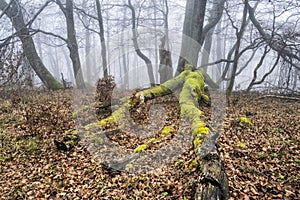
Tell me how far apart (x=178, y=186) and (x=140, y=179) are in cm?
73

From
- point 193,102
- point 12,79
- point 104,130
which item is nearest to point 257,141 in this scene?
point 193,102

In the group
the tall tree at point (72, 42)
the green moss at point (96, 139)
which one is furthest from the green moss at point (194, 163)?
the tall tree at point (72, 42)

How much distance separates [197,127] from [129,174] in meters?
1.76

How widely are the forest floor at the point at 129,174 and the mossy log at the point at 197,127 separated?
0.30 m

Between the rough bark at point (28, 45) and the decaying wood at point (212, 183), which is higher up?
the rough bark at point (28, 45)

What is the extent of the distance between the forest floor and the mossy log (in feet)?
0.98

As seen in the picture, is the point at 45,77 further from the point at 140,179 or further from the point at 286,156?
the point at 286,156

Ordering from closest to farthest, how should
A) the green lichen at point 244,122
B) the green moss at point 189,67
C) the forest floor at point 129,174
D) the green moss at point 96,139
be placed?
the forest floor at point 129,174, the green moss at point 96,139, the green lichen at point 244,122, the green moss at point 189,67

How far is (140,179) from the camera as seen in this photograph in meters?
4.46

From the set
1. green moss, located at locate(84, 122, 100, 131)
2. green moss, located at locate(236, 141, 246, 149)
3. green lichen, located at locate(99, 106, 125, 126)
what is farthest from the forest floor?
green lichen, located at locate(99, 106, 125, 126)

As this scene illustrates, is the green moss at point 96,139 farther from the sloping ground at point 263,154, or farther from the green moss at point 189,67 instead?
the green moss at point 189,67

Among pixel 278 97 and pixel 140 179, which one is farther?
pixel 278 97

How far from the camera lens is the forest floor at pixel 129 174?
414 centimetres

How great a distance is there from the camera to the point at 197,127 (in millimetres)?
5426
